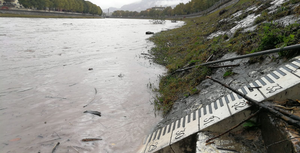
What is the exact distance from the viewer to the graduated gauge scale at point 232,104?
3.03 meters

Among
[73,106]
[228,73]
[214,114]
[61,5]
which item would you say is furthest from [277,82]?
[61,5]

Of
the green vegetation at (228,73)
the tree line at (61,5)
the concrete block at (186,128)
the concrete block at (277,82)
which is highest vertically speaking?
the tree line at (61,5)

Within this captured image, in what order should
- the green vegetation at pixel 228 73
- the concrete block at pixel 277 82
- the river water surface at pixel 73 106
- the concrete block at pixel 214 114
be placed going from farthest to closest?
the green vegetation at pixel 228 73 → the river water surface at pixel 73 106 → the concrete block at pixel 214 114 → the concrete block at pixel 277 82

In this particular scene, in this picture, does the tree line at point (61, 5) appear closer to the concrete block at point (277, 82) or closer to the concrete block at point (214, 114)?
the concrete block at point (214, 114)

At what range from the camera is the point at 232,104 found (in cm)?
337

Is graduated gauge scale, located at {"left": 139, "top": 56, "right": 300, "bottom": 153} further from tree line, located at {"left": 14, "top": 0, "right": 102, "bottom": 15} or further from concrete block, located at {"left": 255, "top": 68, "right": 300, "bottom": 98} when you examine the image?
tree line, located at {"left": 14, "top": 0, "right": 102, "bottom": 15}

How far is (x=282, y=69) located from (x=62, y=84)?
727cm

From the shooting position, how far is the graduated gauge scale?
3.03 meters

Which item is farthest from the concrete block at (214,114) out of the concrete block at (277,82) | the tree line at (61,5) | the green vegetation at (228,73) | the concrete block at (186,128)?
the tree line at (61,5)

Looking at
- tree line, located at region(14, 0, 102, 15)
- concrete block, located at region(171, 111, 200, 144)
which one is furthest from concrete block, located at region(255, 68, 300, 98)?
tree line, located at region(14, 0, 102, 15)

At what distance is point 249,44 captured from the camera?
6031 mm

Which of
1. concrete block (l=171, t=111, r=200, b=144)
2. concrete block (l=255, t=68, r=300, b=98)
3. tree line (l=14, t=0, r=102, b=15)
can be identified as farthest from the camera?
tree line (l=14, t=0, r=102, b=15)

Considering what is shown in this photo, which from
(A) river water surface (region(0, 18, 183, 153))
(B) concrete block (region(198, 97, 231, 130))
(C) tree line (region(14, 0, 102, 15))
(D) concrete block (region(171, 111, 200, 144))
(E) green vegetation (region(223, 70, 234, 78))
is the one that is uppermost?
Answer: (C) tree line (region(14, 0, 102, 15))

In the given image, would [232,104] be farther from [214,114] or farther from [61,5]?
[61,5]
